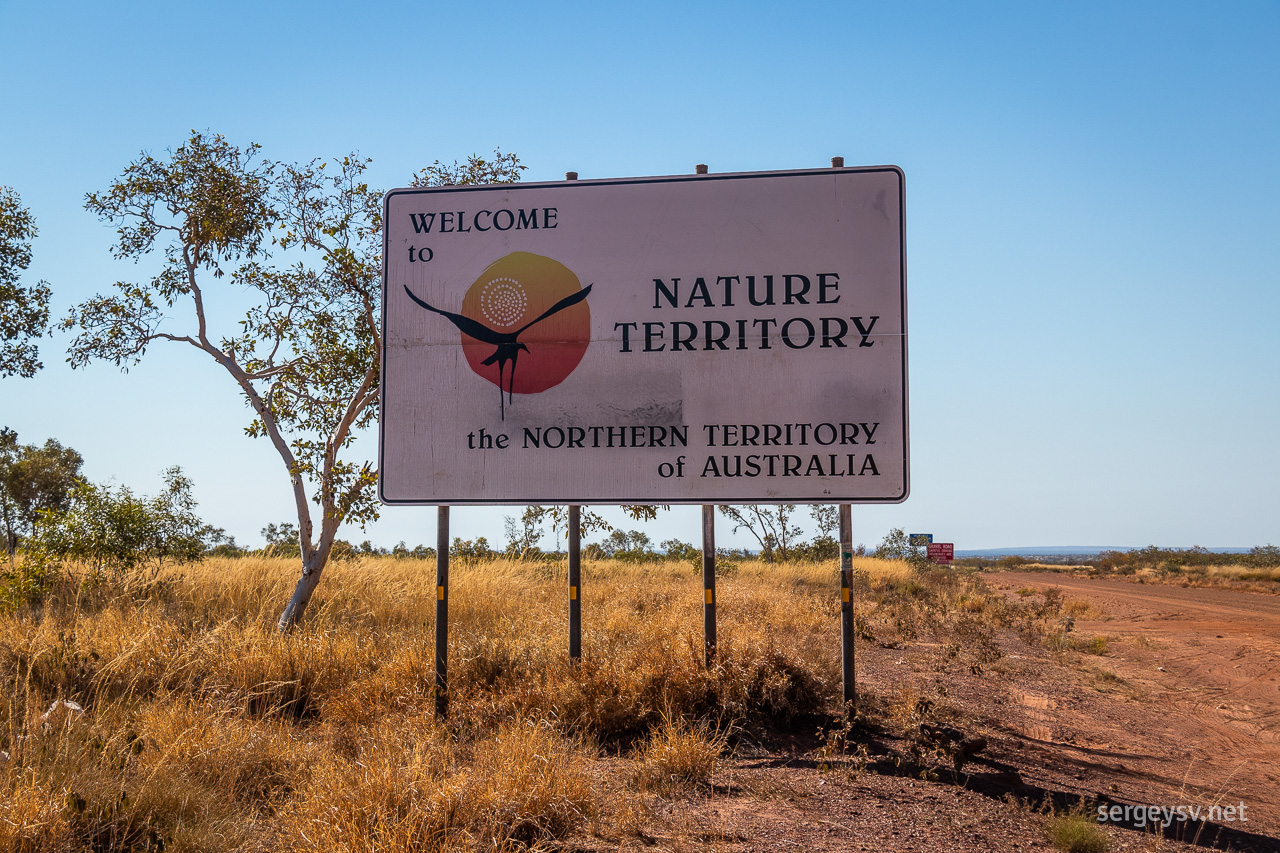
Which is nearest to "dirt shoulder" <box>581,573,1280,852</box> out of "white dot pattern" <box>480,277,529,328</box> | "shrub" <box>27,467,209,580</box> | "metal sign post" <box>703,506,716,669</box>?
"metal sign post" <box>703,506,716,669</box>

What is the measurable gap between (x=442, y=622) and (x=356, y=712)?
100 cm

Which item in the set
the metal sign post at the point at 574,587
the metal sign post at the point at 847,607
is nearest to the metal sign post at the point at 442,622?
the metal sign post at the point at 574,587

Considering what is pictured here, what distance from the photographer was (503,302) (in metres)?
7.12

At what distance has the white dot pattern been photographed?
23.2ft

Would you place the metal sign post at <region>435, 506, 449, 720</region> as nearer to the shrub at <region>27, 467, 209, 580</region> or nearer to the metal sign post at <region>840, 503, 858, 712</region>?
the metal sign post at <region>840, 503, 858, 712</region>

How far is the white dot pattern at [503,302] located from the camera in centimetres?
707

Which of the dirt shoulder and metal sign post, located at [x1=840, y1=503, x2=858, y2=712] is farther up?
metal sign post, located at [x1=840, y1=503, x2=858, y2=712]

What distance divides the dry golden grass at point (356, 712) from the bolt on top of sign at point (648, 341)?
1.59 m

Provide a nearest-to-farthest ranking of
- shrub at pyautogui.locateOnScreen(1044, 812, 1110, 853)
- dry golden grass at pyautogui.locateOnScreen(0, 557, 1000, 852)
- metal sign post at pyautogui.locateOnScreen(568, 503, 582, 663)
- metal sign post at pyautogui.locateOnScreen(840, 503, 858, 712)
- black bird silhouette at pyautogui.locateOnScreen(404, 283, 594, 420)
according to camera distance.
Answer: dry golden grass at pyautogui.locateOnScreen(0, 557, 1000, 852), shrub at pyautogui.locateOnScreen(1044, 812, 1110, 853), metal sign post at pyautogui.locateOnScreen(840, 503, 858, 712), metal sign post at pyautogui.locateOnScreen(568, 503, 582, 663), black bird silhouette at pyautogui.locateOnScreen(404, 283, 594, 420)

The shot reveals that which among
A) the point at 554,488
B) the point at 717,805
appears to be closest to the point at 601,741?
the point at 717,805

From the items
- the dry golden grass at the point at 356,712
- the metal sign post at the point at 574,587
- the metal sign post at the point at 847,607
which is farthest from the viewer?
the metal sign post at the point at 574,587

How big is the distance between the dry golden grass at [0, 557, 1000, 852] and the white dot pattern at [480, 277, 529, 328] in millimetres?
3050

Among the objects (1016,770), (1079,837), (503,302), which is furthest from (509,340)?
(1079,837)

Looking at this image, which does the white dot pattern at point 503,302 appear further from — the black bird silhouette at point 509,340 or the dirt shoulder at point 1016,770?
the dirt shoulder at point 1016,770
